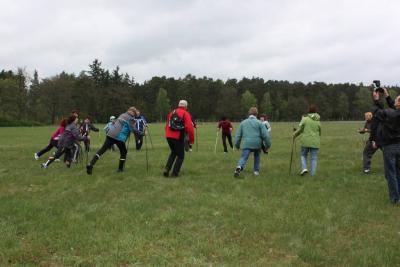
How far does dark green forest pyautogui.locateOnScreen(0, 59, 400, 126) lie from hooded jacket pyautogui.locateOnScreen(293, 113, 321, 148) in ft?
208

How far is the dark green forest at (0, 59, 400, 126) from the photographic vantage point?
90.9m

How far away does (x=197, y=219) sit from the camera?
8453 mm

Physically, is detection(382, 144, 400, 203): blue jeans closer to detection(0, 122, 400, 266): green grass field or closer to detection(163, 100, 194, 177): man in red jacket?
detection(0, 122, 400, 266): green grass field

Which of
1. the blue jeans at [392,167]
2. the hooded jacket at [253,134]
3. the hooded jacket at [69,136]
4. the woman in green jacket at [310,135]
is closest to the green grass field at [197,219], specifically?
the blue jeans at [392,167]

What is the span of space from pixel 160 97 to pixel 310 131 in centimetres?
10995

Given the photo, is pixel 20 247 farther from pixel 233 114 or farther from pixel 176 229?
pixel 233 114

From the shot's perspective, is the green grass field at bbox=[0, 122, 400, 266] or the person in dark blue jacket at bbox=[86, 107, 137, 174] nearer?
the green grass field at bbox=[0, 122, 400, 266]

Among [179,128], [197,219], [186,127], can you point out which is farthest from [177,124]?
[197,219]

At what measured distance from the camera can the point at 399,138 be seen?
9.52 meters

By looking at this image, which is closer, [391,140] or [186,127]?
[391,140]

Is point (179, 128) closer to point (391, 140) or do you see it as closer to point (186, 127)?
point (186, 127)

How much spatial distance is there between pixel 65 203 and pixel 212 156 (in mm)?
9815

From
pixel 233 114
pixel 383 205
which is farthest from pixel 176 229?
pixel 233 114

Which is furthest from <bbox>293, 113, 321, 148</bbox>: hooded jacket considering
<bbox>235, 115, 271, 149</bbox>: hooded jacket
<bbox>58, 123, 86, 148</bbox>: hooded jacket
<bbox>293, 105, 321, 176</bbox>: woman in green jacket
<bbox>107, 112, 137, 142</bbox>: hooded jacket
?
<bbox>58, 123, 86, 148</bbox>: hooded jacket
